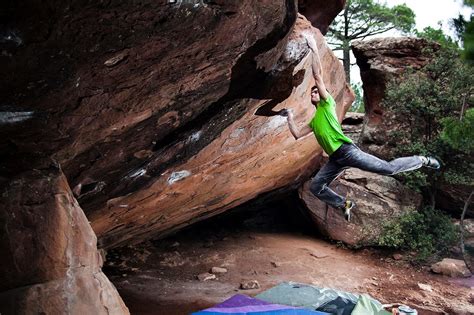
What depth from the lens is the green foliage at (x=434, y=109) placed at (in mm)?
9406

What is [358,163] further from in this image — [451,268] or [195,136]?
[451,268]

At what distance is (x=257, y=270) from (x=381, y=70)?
6745 mm

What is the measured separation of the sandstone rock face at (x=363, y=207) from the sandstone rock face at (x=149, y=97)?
345 centimetres

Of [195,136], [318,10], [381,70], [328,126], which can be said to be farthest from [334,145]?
[381,70]

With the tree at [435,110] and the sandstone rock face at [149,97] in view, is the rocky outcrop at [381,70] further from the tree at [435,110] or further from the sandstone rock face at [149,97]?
the sandstone rock face at [149,97]

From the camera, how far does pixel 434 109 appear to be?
9656 millimetres

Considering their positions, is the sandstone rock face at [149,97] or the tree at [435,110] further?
the tree at [435,110]

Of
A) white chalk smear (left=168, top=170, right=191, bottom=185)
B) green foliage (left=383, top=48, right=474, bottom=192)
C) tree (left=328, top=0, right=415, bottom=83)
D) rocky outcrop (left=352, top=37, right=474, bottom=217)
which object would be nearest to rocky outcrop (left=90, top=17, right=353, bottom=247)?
white chalk smear (left=168, top=170, right=191, bottom=185)

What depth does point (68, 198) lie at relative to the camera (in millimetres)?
3498

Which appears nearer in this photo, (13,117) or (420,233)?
(13,117)

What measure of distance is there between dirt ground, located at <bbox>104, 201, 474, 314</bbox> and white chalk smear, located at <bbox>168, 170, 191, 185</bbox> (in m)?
2.21

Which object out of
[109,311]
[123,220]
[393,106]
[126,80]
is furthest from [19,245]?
[393,106]

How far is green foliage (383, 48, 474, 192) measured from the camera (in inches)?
370

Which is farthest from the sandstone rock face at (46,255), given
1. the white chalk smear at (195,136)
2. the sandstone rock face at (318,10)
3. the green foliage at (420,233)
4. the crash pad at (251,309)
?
the green foliage at (420,233)
